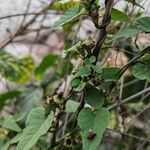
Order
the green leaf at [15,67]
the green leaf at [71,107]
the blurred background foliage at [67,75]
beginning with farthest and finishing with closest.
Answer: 1. the green leaf at [15,67]
2. the blurred background foliage at [67,75]
3. the green leaf at [71,107]

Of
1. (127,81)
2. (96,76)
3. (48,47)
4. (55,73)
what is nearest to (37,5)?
(55,73)

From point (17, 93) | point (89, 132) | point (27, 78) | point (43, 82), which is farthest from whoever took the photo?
point (27, 78)

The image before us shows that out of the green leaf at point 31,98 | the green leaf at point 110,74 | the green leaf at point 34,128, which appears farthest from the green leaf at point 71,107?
the green leaf at point 31,98

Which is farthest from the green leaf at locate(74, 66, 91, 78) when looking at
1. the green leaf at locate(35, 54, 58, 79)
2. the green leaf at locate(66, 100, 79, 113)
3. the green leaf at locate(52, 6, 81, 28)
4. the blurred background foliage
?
the green leaf at locate(35, 54, 58, 79)

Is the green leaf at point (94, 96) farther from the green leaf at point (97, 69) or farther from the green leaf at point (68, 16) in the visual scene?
the green leaf at point (68, 16)

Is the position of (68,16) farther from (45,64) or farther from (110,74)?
(45,64)

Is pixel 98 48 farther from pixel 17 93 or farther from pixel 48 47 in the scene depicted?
pixel 48 47

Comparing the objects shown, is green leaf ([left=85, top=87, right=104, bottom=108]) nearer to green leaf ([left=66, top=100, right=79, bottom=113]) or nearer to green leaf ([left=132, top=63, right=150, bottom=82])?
green leaf ([left=132, top=63, right=150, bottom=82])
